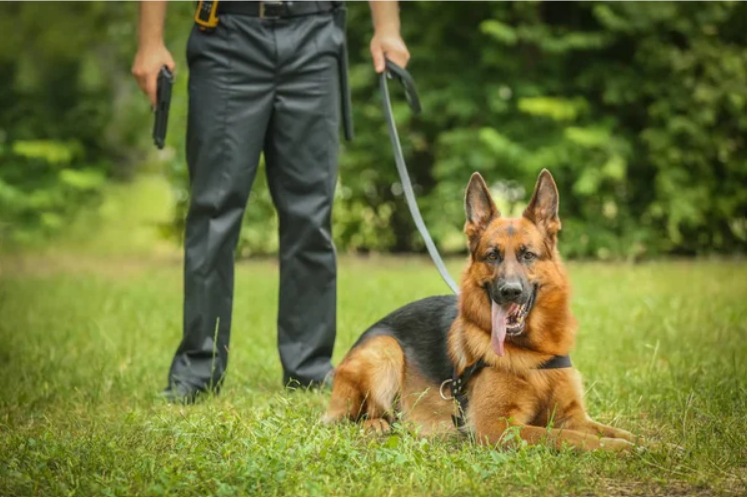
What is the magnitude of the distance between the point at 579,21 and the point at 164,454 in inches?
362

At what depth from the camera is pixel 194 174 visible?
466 cm

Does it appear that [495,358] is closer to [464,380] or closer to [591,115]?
[464,380]

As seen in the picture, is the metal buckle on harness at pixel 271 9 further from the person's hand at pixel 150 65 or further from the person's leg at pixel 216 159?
the person's hand at pixel 150 65

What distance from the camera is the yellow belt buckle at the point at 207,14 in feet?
14.8

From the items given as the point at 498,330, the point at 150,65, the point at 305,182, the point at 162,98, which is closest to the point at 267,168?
the point at 305,182

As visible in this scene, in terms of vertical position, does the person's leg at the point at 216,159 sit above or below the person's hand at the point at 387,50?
below

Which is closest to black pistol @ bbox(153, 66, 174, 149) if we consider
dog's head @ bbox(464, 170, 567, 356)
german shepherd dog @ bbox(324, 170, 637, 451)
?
german shepherd dog @ bbox(324, 170, 637, 451)

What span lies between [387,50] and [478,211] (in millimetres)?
1290

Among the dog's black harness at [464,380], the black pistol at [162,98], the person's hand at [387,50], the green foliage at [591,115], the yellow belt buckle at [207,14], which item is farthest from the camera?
the green foliage at [591,115]

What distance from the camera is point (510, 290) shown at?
3564 mm

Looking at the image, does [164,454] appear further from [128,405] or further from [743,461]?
[743,461]

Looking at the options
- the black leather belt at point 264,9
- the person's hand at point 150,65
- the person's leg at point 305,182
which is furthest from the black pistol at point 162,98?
the person's leg at point 305,182

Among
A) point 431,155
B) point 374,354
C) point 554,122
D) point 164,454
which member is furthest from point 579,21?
point 164,454

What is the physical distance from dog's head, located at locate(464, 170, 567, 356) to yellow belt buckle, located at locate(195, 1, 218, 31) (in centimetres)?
163
